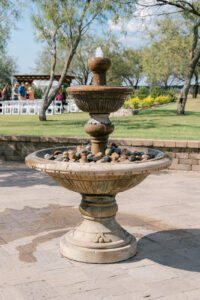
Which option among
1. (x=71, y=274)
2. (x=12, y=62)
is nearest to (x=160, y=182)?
(x=71, y=274)

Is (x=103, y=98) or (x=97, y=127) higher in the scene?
(x=103, y=98)

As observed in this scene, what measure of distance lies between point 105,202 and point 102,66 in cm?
161

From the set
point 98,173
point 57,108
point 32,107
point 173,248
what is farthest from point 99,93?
point 32,107

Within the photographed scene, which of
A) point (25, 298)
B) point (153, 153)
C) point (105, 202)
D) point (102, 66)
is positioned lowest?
point (25, 298)

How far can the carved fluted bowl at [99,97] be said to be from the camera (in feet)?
15.0

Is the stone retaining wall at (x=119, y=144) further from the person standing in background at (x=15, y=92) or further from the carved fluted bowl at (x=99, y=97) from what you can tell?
the person standing in background at (x=15, y=92)

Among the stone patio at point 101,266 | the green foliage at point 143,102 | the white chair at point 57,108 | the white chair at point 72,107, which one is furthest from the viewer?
the white chair at point 72,107

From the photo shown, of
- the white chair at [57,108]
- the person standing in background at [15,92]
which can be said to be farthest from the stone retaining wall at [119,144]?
the person standing in background at [15,92]

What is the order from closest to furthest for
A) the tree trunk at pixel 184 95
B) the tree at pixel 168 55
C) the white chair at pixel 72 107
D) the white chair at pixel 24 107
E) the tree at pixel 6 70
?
the tree trunk at pixel 184 95 < the white chair at pixel 24 107 < the white chair at pixel 72 107 < the tree at pixel 168 55 < the tree at pixel 6 70

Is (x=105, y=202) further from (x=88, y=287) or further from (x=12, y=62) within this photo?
(x=12, y=62)

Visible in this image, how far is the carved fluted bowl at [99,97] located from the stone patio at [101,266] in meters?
1.77

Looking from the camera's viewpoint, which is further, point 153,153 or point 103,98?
point 153,153

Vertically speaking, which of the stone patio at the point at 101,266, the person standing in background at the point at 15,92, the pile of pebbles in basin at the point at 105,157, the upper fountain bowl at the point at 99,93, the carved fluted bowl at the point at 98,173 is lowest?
the stone patio at the point at 101,266

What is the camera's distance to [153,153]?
17.4 feet
